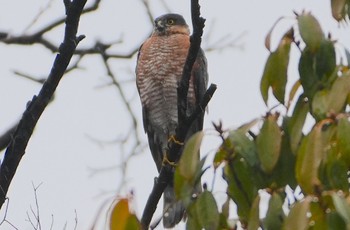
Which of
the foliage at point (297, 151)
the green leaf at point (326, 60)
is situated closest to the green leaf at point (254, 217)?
the foliage at point (297, 151)

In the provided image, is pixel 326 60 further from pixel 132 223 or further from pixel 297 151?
pixel 132 223

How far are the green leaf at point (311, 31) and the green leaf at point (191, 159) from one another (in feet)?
1.17

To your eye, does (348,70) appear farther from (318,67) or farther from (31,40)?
(31,40)

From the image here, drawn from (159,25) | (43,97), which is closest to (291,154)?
(43,97)

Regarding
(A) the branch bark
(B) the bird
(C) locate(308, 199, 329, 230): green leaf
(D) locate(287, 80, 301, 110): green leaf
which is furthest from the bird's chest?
(C) locate(308, 199, 329, 230): green leaf

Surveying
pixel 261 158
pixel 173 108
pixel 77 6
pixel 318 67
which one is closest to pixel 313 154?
pixel 261 158

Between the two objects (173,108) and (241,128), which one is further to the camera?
(173,108)

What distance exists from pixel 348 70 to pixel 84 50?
3.91m

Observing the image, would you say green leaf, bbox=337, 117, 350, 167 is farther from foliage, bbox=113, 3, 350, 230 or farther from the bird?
the bird

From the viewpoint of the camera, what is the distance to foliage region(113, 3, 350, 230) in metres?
1.93

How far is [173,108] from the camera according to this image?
229 inches

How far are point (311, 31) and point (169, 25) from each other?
4221mm

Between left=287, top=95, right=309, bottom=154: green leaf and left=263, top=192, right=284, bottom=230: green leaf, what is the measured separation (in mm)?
144

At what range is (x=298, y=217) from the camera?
1.85 meters
